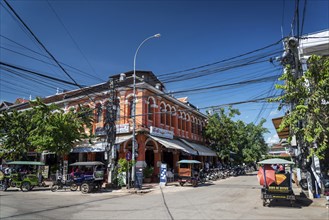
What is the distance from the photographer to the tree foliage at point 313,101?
11680 millimetres

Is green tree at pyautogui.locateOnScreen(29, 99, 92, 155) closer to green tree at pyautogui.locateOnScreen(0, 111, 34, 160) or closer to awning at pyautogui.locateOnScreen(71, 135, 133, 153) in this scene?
awning at pyautogui.locateOnScreen(71, 135, 133, 153)

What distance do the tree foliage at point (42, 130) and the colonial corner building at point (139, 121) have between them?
80.0 inches

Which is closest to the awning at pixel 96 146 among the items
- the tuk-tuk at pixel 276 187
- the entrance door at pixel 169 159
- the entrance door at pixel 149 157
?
the entrance door at pixel 149 157

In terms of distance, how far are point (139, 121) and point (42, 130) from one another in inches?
326

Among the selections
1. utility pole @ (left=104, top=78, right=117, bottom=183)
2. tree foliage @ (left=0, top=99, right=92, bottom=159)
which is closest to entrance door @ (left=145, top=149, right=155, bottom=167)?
tree foliage @ (left=0, top=99, right=92, bottom=159)

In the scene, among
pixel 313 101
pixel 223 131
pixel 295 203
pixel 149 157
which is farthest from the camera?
pixel 223 131

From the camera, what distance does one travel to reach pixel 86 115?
23.9 meters

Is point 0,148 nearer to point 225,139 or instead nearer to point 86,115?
point 86,115

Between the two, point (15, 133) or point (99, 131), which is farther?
point (99, 131)

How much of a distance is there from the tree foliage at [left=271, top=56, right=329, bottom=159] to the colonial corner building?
1030 cm

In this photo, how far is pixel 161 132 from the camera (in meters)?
24.9

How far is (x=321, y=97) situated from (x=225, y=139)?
2385cm

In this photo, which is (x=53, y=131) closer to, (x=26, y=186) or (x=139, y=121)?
(x=26, y=186)

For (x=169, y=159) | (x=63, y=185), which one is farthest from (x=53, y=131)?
(x=169, y=159)
